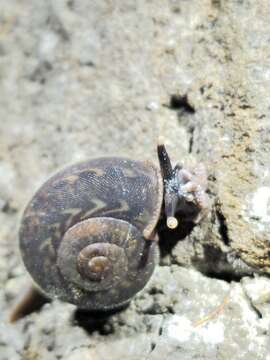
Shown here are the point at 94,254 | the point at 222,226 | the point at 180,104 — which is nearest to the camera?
the point at 94,254

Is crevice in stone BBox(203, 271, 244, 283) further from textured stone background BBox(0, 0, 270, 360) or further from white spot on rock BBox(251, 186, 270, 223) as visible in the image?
white spot on rock BBox(251, 186, 270, 223)

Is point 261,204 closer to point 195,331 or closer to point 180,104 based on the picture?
point 195,331

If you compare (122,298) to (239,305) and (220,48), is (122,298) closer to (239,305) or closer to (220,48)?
(239,305)

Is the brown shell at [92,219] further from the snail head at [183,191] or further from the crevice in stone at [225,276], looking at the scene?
the crevice in stone at [225,276]

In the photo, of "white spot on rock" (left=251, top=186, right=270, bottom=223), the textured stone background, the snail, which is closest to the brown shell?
the snail

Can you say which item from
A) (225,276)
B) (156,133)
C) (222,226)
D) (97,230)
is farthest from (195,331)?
(156,133)
